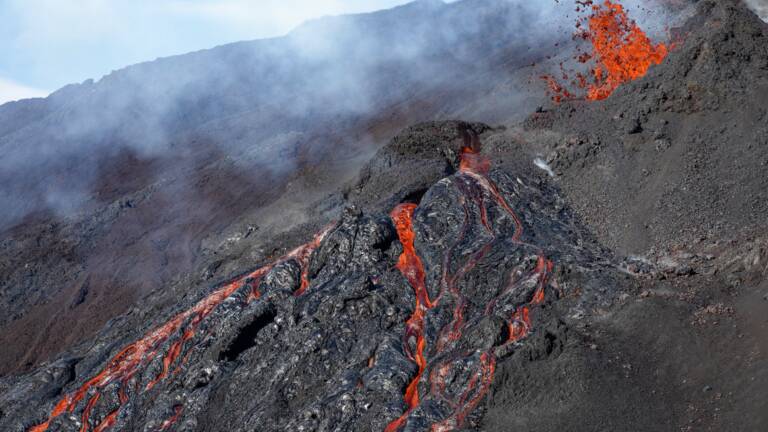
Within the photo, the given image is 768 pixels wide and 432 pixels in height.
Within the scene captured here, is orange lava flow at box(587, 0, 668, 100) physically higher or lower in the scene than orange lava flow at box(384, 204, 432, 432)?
higher

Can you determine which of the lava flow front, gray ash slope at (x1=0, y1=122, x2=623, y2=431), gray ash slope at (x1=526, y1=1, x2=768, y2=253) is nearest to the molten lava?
gray ash slope at (x1=526, y1=1, x2=768, y2=253)

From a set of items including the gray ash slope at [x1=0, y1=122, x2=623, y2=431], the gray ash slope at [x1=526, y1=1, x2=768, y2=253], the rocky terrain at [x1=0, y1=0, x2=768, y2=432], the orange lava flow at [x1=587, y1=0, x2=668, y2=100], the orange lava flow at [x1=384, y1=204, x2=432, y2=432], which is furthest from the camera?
the orange lava flow at [x1=587, y1=0, x2=668, y2=100]

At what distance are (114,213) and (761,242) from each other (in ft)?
101

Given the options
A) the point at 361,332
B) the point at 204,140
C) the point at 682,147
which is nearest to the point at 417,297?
the point at 361,332

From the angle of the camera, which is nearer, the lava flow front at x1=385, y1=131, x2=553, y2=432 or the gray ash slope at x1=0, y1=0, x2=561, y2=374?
the lava flow front at x1=385, y1=131, x2=553, y2=432

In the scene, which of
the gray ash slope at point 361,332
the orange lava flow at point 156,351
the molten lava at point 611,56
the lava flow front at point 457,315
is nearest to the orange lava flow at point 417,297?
the lava flow front at point 457,315

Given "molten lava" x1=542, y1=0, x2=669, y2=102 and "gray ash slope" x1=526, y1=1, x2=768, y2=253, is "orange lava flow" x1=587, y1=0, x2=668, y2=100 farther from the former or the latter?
"gray ash slope" x1=526, y1=1, x2=768, y2=253

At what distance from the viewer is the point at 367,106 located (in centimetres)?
4466

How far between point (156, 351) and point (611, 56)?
2328cm

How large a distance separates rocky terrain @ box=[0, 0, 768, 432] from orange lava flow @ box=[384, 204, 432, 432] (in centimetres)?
6

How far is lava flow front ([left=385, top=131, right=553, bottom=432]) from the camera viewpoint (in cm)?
1470

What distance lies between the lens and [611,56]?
3216 cm

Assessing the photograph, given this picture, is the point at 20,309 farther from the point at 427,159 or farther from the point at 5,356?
the point at 427,159

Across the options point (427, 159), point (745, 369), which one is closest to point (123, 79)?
point (427, 159)
